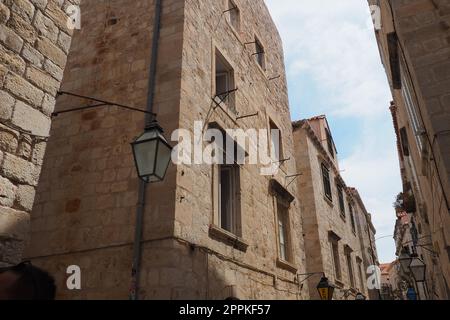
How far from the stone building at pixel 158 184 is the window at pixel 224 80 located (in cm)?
3

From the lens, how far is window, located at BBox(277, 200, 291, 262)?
9672 millimetres

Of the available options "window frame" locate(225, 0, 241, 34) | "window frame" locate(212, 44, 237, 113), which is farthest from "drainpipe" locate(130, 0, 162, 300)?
"window frame" locate(225, 0, 241, 34)

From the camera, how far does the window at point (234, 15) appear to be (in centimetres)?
1019

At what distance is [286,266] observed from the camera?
29.9 feet

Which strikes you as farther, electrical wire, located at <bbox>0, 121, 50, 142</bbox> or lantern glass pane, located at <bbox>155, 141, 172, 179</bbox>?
lantern glass pane, located at <bbox>155, 141, 172, 179</bbox>

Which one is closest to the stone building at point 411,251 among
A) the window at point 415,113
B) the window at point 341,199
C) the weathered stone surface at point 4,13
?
the window at point 341,199

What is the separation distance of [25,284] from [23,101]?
1927 mm

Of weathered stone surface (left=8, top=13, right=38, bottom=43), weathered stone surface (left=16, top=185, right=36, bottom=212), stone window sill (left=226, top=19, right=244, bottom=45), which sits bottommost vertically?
weathered stone surface (left=16, top=185, right=36, bottom=212)

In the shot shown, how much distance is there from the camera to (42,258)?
607 centimetres

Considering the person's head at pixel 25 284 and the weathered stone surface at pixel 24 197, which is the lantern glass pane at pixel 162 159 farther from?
the person's head at pixel 25 284

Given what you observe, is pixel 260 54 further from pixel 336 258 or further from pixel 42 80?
pixel 42 80

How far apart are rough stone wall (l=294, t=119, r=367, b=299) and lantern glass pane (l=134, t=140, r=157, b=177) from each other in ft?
29.2

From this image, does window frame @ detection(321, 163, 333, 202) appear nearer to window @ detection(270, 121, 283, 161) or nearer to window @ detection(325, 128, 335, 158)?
window @ detection(325, 128, 335, 158)
